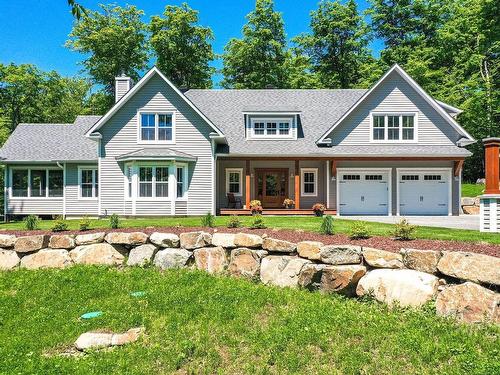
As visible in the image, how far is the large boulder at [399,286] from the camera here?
231 inches

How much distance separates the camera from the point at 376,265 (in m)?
6.45

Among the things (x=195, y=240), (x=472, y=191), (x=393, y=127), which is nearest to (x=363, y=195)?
(x=393, y=127)

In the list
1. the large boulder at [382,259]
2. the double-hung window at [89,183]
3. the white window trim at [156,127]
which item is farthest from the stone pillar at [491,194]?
the double-hung window at [89,183]

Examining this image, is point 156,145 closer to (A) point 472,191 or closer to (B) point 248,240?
(B) point 248,240

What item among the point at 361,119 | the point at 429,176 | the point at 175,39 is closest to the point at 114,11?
the point at 175,39

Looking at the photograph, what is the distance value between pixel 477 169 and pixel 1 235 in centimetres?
3554

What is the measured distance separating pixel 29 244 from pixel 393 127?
17218mm

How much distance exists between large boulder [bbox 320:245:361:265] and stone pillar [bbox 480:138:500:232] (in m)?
4.38

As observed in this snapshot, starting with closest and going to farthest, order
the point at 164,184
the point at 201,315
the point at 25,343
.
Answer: the point at 25,343 < the point at 201,315 < the point at 164,184

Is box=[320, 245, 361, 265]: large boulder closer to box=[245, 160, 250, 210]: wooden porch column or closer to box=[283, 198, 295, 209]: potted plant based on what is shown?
box=[245, 160, 250, 210]: wooden porch column

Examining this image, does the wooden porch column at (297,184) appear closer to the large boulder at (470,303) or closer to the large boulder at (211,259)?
the large boulder at (211,259)

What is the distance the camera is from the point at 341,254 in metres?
6.73

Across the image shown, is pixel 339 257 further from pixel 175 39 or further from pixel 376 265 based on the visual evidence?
pixel 175 39

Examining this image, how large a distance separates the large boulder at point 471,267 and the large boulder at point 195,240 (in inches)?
172
